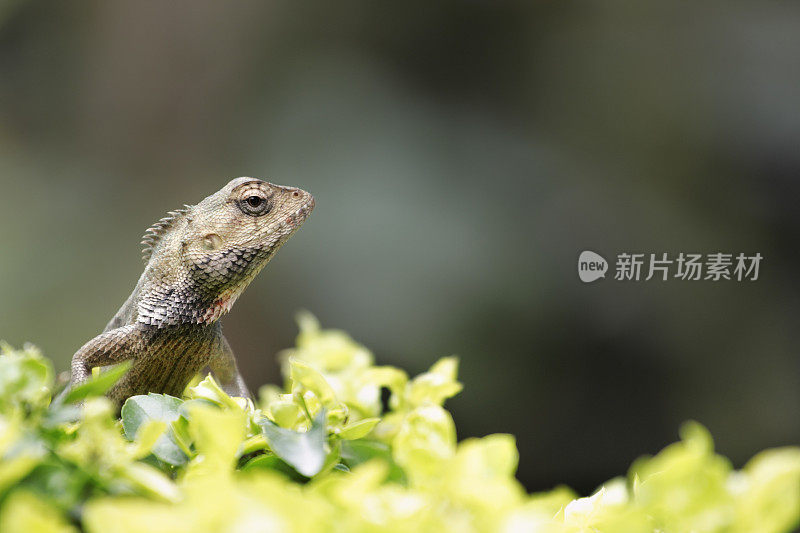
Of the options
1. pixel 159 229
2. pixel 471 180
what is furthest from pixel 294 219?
pixel 471 180

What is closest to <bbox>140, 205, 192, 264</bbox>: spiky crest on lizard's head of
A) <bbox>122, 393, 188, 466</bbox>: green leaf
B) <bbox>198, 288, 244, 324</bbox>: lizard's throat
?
<bbox>198, 288, 244, 324</bbox>: lizard's throat

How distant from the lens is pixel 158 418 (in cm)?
51

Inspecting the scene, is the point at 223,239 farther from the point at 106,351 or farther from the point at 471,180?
the point at 471,180

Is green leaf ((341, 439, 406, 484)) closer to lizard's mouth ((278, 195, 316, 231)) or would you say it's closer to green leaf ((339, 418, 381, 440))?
green leaf ((339, 418, 381, 440))

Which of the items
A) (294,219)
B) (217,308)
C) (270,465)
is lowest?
(270,465)

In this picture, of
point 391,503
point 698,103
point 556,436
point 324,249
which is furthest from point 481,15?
point 391,503

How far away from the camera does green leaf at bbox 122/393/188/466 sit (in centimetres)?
50

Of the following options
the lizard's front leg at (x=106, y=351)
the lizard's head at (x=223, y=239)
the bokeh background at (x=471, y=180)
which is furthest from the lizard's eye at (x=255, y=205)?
the bokeh background at (x=471, y=180)

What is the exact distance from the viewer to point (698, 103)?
2.38m

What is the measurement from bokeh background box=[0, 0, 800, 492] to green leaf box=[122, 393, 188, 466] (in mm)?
1742

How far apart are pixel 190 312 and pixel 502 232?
1.65m

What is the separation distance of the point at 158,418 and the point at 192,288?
0.87 feet

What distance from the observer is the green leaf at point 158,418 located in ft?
1.64

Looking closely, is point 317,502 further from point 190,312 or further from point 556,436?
point 556,436
